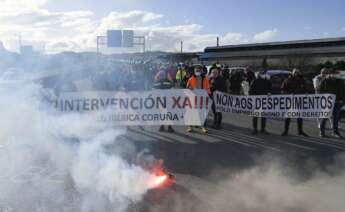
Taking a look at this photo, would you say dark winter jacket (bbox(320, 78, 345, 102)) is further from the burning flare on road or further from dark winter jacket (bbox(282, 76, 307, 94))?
the burning flare on road

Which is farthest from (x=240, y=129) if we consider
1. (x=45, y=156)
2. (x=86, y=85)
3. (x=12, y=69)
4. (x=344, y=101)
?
(x=12, y=69)

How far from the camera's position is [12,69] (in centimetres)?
755

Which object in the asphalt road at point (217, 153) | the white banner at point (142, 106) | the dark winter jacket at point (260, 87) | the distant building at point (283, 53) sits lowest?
the asphalt road at point (217, 153)

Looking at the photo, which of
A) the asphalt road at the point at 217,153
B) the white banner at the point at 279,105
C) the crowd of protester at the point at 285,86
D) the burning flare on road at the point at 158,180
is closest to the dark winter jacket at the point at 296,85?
the crowd of protester at the point at 285,86

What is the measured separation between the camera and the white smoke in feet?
18.3

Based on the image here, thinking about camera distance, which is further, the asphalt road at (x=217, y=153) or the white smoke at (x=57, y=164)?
the asphalt road at (x=217, y=153)

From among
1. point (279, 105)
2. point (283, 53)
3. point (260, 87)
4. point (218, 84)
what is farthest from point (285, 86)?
point (283, 53)

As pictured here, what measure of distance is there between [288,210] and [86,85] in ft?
20.8

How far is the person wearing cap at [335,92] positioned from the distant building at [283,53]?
51903 mm

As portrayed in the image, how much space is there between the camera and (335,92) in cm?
1128

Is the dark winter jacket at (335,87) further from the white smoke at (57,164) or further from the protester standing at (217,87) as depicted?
the white smoke at (57,164)

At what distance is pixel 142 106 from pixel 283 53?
73631mm

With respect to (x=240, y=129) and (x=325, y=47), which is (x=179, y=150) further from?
(x=325, y=47)

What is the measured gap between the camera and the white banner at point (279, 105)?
37.7ft
